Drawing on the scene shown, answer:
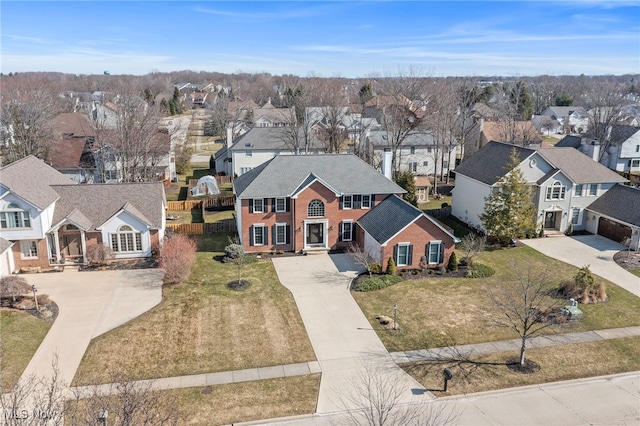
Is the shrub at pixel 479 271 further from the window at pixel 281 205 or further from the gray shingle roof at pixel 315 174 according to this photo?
the window at pixel 281 205

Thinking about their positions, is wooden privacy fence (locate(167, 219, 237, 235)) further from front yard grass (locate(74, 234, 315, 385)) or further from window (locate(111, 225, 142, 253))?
front yard grass (locate(74, 234, 315, 385))

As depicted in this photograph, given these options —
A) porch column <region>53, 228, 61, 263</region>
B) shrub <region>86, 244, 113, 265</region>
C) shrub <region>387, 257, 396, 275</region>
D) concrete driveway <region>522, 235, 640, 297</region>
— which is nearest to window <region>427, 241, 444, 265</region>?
shrub <region>387, 257, 396, 275</region>

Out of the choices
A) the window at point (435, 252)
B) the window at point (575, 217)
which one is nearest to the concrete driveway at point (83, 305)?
the window at point (435, 252)

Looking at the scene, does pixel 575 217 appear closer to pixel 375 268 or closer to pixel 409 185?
pixel 409 185

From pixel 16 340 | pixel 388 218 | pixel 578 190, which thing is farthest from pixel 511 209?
pixel 16 340

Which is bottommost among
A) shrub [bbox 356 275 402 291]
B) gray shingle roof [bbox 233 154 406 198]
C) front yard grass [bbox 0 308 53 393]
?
front yard grass [bbox 0 308 53 393]

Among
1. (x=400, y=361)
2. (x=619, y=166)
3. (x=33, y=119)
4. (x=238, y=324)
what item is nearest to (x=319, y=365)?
(x=400, y=361)

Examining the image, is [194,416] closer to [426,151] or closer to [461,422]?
[461,422]
